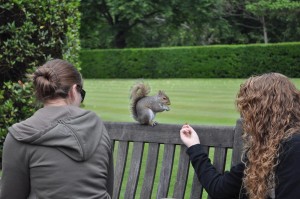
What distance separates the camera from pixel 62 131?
296 centimetres

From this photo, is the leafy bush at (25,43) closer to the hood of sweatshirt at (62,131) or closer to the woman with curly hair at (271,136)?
the hood of sweatshirt at (62,131)

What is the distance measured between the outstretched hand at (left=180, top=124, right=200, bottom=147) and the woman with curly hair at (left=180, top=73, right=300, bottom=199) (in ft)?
2.09

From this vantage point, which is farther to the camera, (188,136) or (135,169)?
(135,169)

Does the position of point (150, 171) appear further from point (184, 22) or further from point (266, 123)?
point (184, 22)

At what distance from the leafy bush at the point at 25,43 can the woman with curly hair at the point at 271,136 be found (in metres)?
4.53

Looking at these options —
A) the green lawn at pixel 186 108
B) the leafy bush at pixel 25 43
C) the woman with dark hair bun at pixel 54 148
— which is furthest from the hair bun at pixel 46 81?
the green lawn at pixel 186 108

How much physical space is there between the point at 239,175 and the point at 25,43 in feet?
15.1

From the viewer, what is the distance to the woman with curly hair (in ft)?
9.47

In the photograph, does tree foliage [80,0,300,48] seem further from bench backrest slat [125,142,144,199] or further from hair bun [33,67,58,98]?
hair bun [33,67,58,98]

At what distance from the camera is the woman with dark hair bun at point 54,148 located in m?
2.95

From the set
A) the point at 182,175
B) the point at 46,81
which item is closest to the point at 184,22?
the point at 182,175

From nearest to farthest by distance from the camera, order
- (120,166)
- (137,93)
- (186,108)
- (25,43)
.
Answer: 1. (120,166)
2. (137,93)
3. (25,43)
4. (186,108)

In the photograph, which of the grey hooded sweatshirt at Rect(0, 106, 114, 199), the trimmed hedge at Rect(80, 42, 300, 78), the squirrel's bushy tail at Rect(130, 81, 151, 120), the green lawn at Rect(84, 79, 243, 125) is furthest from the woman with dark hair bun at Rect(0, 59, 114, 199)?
the trimmed hedge at Rect(80, 42, 300, 78)

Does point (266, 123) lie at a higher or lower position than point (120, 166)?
higher
